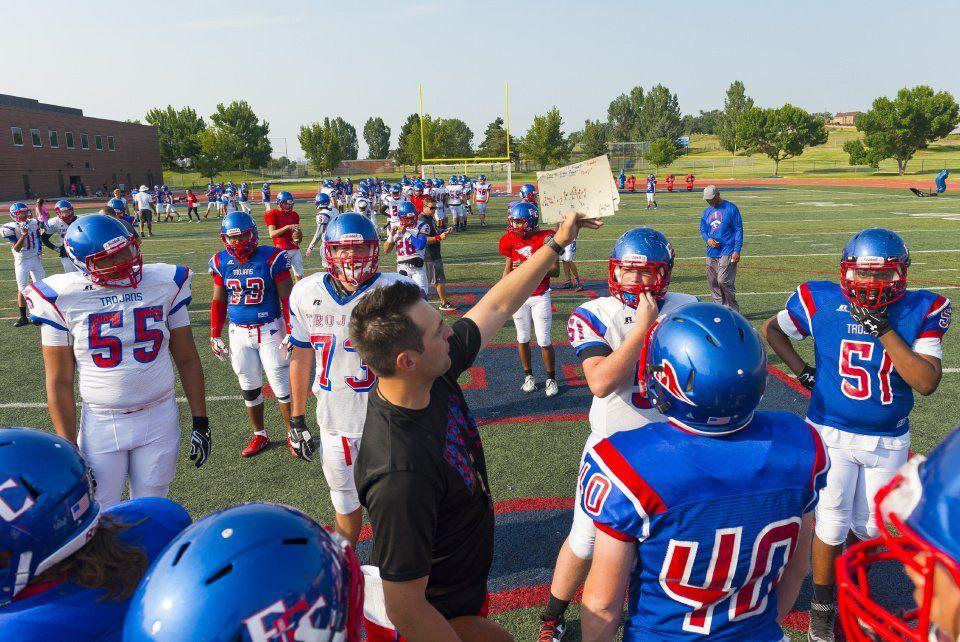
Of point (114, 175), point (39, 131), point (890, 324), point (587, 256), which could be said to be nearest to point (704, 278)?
point (587, 256)

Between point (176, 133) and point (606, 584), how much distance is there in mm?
98352

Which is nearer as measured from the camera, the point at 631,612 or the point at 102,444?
the point at 631,612

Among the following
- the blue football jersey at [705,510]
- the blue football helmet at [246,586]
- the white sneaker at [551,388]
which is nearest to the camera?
the blue football helmet at [246,586]

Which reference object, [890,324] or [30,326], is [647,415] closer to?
[890,324]

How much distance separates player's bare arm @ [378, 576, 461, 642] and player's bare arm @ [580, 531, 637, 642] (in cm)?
45

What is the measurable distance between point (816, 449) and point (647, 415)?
1.67 m

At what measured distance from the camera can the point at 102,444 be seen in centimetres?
378

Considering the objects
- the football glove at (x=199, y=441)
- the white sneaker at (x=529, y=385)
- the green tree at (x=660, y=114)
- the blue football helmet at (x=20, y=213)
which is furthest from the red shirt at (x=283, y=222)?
the green tree at (x=660, y=114)

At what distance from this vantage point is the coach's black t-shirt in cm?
180

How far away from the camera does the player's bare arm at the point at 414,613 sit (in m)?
1.79

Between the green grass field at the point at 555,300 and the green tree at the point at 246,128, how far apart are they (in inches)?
2271

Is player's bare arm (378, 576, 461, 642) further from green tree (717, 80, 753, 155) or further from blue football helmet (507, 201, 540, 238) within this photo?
green tree (717, 80, 753, 155)

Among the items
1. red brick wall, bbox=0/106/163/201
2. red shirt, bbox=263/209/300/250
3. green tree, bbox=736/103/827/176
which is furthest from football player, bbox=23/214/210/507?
green tree, bbox=736/103/827/176

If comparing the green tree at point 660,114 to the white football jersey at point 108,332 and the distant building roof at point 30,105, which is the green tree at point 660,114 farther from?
the white football jersey at point 108,332
